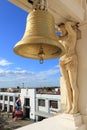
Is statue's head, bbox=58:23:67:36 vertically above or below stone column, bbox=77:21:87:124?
above

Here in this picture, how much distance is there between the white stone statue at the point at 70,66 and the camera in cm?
180

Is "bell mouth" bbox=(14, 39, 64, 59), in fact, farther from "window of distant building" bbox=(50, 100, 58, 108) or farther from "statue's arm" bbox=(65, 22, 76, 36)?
"window of distant building" bbox=(50, 100, 58, 108)

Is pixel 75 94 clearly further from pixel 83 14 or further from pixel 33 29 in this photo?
pixel 33 29

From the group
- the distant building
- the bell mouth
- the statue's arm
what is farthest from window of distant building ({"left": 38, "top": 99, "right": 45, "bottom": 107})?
the bell mouth

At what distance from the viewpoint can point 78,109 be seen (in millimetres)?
1828

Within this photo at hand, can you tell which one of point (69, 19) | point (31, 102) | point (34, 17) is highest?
point (69, 19)

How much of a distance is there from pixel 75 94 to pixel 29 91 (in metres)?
13.5

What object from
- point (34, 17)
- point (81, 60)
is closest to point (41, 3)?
point (34, 17)

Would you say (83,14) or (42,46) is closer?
(42,46)

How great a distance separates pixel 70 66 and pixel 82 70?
12 cm

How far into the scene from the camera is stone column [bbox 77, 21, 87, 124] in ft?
5.90

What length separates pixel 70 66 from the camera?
1.81m

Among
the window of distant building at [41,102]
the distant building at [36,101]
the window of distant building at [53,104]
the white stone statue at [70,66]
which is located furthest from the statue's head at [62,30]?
the window of distant building at [41,102]

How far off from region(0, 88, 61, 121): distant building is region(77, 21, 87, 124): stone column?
10.7 meters
